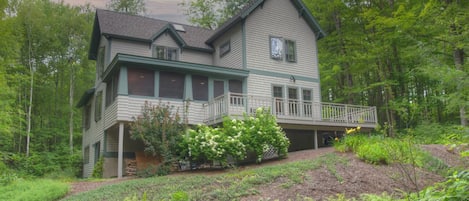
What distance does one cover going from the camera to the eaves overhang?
12.7 m

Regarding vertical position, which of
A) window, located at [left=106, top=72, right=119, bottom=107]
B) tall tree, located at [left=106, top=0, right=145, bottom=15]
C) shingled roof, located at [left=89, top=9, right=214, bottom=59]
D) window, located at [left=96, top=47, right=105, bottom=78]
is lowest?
window, located at [left=106, top=72, right=119, bottom=107]

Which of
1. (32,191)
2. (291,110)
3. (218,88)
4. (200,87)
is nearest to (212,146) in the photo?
(32,191)

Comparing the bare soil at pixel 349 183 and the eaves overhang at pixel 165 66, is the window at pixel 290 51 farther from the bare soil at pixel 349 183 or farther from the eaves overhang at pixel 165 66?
the bare soil at pixel 349 183

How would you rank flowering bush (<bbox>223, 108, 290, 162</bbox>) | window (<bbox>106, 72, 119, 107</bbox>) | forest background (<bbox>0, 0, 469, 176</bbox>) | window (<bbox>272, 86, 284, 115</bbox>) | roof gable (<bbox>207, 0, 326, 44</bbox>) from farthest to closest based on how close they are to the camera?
1. forest background (<bbox>0, 0, 469, 176</bbox>)
2. roof gable (<bbox>207, 0, 326, 44</bbox>)
3. window (<bbox>272, 86, 284, 115</bbox>)
4. window (<bbox>106, 72, 119, 107</bbox>)
5. flowering bush (<bbox>223, 108, 290, 162</bbox>)

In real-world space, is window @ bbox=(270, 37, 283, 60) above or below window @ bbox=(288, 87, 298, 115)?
above


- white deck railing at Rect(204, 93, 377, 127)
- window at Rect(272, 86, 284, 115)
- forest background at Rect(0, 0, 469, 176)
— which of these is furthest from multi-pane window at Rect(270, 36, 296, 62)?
forest background at Rect(0, 0, 469, 176)

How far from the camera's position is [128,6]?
102 feet

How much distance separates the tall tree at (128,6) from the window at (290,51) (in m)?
18.3

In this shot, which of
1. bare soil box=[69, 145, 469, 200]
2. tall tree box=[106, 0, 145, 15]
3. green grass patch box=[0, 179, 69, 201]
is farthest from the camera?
tall tree box=[106, 0, 145, 15]

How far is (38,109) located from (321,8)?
19.2m

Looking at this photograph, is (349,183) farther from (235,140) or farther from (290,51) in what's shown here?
Answer: (290,51)

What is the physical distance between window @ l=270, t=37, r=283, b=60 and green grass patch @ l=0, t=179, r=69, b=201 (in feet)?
32.9

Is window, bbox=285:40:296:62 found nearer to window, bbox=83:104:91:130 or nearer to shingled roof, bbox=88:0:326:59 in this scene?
shingled roof, bbox=88:0:326:59

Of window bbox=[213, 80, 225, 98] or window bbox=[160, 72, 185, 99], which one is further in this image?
window bbox=[213, 80, 225, 98]
